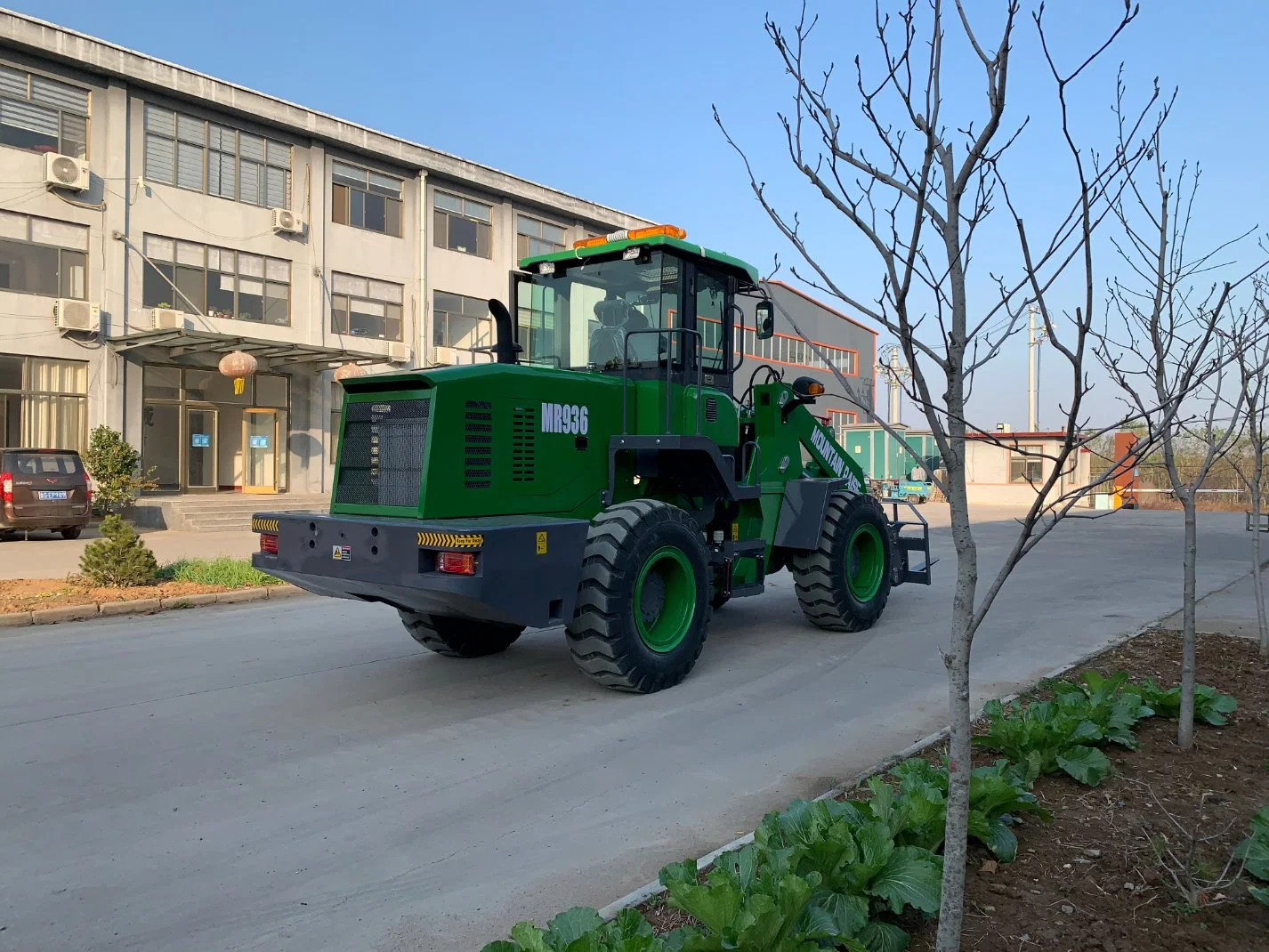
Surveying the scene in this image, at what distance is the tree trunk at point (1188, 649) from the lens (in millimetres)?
5074

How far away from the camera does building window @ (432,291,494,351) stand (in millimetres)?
29906

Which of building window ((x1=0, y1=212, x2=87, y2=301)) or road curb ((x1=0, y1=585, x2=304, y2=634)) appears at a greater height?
building window ((x1=0, y1=212, x2=87, y2=301))

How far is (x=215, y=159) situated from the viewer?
79.9 feet

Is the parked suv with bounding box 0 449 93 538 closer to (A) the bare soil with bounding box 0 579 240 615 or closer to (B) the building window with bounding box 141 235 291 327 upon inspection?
(B) the building window with bounding box 141 235 291 327

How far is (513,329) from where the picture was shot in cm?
805

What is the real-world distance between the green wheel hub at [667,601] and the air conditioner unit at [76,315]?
1929 centimetres

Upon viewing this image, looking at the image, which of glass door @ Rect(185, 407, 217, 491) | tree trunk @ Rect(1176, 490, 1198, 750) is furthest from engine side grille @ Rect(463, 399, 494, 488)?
glass door @ Rect(185, 407, 217, 491)

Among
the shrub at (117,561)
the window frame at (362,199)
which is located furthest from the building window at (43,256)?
the shrub at (117,561)

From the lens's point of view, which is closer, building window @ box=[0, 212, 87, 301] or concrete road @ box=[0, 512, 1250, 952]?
concrete road @ box=[0, 512, 1250, 952]

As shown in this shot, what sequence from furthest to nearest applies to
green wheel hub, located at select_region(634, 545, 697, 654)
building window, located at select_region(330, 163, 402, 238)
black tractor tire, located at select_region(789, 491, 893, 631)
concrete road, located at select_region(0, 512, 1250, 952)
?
building window, located at select_region(330, 163, 402, 238), black tractor tire, located at select_region(789, 491, 893, 631), green wheel hub, located at select_region(634, 545, 697, 654), concrete road, located at select_region(0, 512, 1250, 952)

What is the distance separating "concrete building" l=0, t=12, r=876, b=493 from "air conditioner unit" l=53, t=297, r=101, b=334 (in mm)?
41

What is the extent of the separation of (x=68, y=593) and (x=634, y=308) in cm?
759

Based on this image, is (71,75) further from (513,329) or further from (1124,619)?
(1124,619)

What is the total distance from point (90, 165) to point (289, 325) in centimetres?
596
